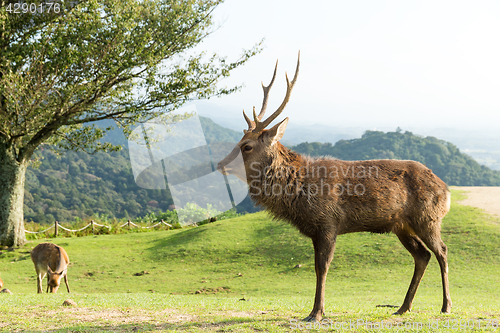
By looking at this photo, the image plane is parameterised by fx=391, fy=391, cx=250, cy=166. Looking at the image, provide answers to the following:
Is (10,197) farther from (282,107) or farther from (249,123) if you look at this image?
(282,107)

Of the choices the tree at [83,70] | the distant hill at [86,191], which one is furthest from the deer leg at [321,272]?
the distant hill at [86,191]

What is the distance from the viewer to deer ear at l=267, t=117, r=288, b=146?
535cm

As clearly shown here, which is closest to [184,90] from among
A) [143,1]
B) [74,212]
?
[143,1]

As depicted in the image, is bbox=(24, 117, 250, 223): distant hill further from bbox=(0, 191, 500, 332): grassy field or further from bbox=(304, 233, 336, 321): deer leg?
bbox=(304, 233, 336, 321): deer leg

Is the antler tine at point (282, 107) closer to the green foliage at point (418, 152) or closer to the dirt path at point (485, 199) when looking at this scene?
the dirt path at point (485, 199)

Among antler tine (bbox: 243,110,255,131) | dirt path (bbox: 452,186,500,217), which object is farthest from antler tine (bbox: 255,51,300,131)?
dirt path (bbox: 452,186,500,217)

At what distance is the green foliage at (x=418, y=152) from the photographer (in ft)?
191

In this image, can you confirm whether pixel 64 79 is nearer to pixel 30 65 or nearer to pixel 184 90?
pixel 30 65

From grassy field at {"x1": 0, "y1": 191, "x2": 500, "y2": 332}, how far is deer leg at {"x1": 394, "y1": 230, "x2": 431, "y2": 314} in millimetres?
192

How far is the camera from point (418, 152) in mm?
64062

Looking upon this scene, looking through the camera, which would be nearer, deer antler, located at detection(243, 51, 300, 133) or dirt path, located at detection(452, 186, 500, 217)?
deer antler, located at detection(243, 51, 300, 133)

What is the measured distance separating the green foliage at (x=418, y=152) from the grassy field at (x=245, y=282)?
41.2 m

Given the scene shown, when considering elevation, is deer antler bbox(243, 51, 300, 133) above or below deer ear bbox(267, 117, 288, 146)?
above

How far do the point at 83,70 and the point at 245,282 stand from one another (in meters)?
9.50
